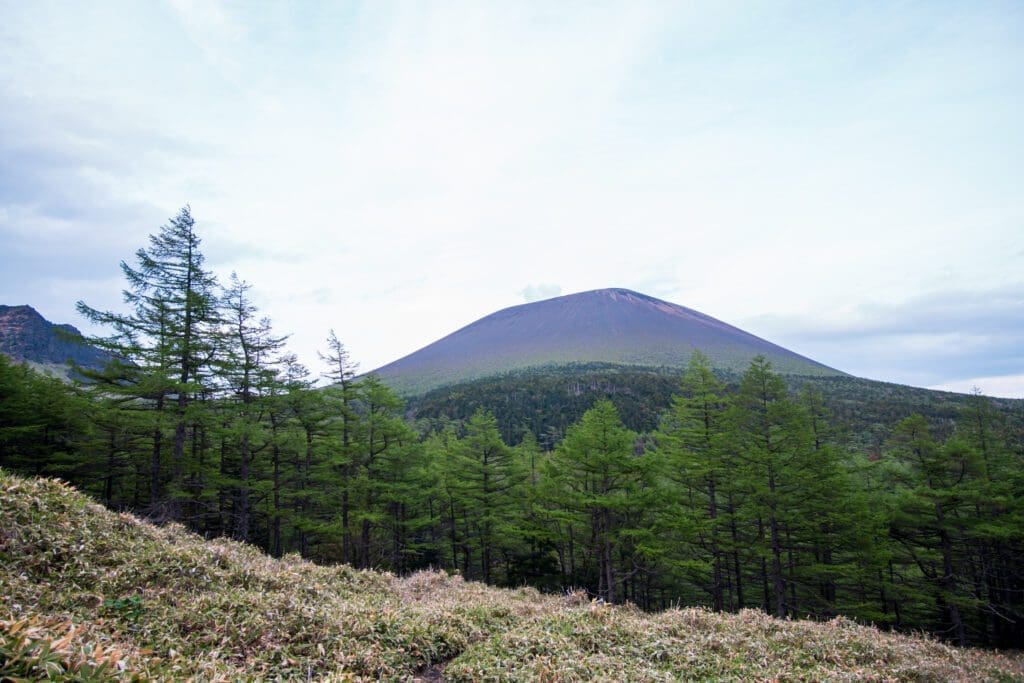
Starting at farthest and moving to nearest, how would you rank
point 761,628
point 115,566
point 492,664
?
point 761,628, point 115,566, point 492,664

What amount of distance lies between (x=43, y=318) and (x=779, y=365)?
228869mm

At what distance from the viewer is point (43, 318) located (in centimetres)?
13325

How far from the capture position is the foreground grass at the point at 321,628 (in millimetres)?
5465

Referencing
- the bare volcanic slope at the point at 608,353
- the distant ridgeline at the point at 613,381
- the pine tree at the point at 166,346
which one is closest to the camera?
the pine tree at the point at 166,346

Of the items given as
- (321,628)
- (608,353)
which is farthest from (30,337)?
(321,628)

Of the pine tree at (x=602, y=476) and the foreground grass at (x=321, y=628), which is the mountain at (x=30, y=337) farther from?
the foreground grass at (x=321, y=628)

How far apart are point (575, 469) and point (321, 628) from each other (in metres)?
14.4

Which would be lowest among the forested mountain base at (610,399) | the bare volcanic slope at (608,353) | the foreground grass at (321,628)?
the foreground grass at (321,628)

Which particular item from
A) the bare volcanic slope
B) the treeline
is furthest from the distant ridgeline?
the treeline

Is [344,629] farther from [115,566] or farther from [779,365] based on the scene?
[779,365]

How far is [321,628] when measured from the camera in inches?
255

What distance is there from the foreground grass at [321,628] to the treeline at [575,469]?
29.4 ft

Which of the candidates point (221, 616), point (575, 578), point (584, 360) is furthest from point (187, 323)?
point (584, 360)

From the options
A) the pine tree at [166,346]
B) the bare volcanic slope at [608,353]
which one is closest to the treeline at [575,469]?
the pine tree at [166,346]
